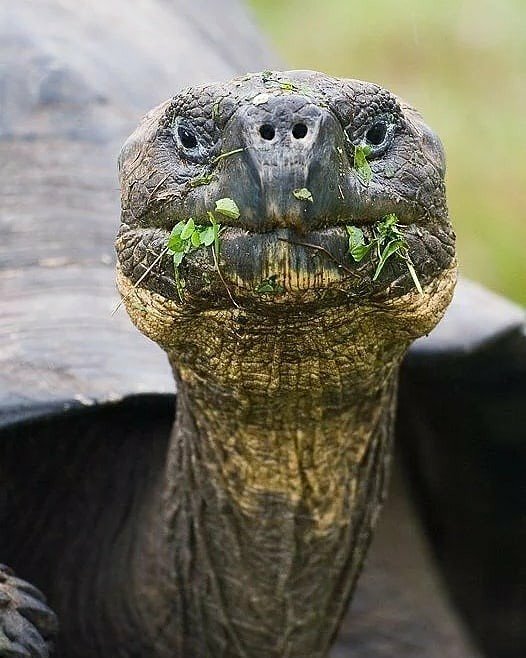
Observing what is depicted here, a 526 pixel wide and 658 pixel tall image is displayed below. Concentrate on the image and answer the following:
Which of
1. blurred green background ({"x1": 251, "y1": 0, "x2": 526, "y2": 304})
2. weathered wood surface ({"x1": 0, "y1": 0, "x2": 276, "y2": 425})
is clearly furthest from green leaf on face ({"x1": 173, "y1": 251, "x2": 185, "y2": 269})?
blurred green background ({"x1": 251, "y1": 0, "x2": 526, "y2": 304})

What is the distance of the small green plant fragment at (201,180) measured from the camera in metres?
1.98

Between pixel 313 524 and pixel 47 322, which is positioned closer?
pixel 313 524

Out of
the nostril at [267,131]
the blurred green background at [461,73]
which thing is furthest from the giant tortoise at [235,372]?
the blurred green background at [461,73]

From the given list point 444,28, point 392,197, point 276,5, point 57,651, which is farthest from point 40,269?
Answer: point 276,5

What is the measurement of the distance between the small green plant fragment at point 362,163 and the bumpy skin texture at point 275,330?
0.04ft

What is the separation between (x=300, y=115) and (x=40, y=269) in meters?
1.46

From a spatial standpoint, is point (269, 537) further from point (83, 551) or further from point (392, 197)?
point (392, 197)

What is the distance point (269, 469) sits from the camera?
2523 mm

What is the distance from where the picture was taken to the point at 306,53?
24.8 ft

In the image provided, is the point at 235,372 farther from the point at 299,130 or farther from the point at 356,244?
the point at 299,130

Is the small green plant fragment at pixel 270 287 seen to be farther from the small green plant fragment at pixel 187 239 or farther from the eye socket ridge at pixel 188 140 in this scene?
the eye socket ridge at pixel 188 140

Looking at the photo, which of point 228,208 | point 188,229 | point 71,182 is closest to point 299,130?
point 228,208

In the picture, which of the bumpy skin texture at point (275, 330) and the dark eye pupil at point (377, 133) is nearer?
the bumpy skin texture at point (275, 330)

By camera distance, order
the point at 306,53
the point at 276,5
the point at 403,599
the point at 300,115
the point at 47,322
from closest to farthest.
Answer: the point at 300,115
the point at 47,322
the point at 403,599
the point at 306,53
the point at 276,5
